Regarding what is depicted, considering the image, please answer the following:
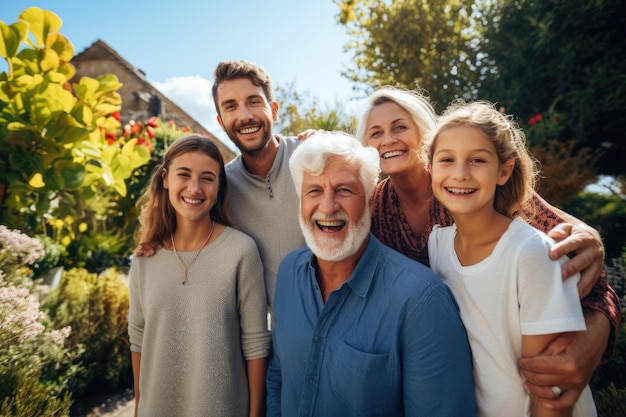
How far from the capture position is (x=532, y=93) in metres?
8.03

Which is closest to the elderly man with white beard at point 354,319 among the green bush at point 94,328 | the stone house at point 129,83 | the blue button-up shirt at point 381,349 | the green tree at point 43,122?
the blue button-up shirt at point 381,349

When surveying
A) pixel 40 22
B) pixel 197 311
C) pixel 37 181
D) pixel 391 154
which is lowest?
pixel 197 311

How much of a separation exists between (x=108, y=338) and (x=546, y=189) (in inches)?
281

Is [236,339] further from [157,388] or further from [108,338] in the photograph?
[108,338]

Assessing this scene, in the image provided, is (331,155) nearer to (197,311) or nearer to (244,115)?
(244,115)

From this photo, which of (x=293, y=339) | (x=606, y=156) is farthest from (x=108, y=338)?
(x=606, y=156)

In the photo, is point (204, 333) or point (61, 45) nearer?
point (204, 333)

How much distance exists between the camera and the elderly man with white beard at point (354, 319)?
1392 mm

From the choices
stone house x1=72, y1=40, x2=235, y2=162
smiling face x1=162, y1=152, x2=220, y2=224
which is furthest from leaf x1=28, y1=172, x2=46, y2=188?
stone house x1=72, y1=40, x2=235, y2=162

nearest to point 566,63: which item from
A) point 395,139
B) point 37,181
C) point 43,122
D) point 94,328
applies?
point 395,139

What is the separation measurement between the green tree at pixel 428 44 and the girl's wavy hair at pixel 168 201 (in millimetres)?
8065

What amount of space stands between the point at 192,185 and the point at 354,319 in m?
1.25

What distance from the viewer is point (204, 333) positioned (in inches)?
76.1

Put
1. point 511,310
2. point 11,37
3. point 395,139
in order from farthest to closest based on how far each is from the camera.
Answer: point 11,37 → point 395,139 → point 511,310
